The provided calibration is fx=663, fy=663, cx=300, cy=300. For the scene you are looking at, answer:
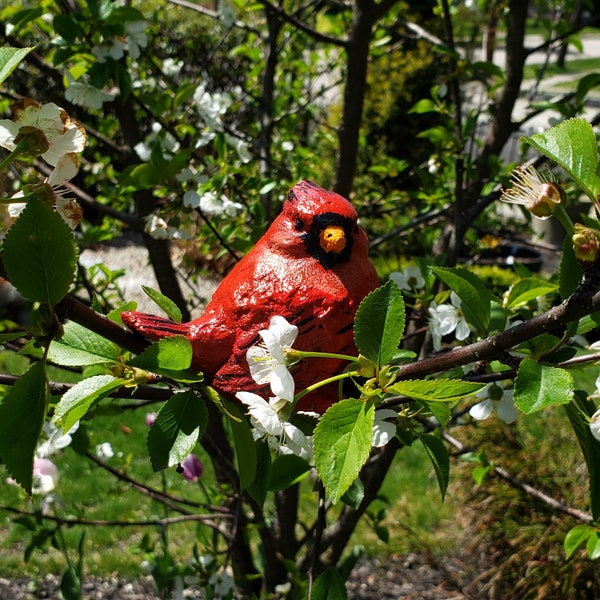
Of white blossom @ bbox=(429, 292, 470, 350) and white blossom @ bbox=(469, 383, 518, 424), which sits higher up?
white blossom @ bbox=(429, 292, 470, 350)

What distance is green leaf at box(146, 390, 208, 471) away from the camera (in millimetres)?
655

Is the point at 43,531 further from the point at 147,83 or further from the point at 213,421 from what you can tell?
the point at 147,83

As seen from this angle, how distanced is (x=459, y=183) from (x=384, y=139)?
5.00 metres

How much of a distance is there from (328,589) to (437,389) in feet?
1.55

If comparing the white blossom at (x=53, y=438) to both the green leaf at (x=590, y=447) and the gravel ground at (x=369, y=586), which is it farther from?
the gravel ground at (x=369, y=586)

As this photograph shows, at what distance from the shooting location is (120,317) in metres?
0.79

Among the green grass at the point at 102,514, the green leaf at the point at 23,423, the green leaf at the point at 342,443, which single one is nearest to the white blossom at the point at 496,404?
the green leaf at the point at 342,443

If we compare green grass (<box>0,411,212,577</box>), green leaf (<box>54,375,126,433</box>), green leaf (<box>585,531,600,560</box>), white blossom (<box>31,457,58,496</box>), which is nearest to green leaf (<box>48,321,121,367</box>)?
green leaf (<box>54,375,126,433</box>)

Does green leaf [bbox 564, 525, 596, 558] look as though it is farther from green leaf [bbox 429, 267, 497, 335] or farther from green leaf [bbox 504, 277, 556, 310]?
green leaf [bbox 429, 267, 497, 335]

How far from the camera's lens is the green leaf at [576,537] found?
1182 mm

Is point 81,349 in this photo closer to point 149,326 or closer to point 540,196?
point 149,326

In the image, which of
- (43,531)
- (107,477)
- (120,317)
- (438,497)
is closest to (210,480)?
(107,477)

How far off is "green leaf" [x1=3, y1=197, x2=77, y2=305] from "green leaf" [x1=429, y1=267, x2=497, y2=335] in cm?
40

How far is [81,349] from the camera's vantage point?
0.69 metres
